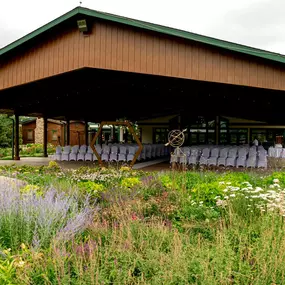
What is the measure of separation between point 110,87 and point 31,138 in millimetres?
23467

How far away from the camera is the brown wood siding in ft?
26.3

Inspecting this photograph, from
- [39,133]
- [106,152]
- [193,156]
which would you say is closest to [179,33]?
[193,156]

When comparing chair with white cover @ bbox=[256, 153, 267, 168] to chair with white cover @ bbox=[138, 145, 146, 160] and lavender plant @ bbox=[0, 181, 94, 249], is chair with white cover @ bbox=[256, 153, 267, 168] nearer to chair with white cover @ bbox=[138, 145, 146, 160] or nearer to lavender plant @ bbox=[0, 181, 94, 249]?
chair with white cover @ bbox=[138, 145, 146, 160]

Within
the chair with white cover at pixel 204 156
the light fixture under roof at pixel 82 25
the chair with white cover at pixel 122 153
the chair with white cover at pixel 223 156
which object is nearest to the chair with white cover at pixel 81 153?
the chair with white cover at pixel 122 153

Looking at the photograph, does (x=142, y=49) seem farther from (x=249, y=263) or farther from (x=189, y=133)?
(x=189, y=133)

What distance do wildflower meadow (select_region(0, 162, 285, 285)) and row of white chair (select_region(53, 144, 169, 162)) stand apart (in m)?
9.50

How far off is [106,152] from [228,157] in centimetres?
565

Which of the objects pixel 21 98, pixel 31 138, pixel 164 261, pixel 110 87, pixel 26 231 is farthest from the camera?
pixel 31 138

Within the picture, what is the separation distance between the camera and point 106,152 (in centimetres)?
1525

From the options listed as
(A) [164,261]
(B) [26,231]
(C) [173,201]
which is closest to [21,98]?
(C) [173,201]

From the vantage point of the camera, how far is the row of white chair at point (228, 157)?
42.1 ft

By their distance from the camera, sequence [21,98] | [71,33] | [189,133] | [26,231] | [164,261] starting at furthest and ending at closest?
[189,133] → [21,98] → [71,33] → [26,231] → [164,261]

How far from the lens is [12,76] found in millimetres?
9883

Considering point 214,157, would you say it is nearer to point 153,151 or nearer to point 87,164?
point 153,151
